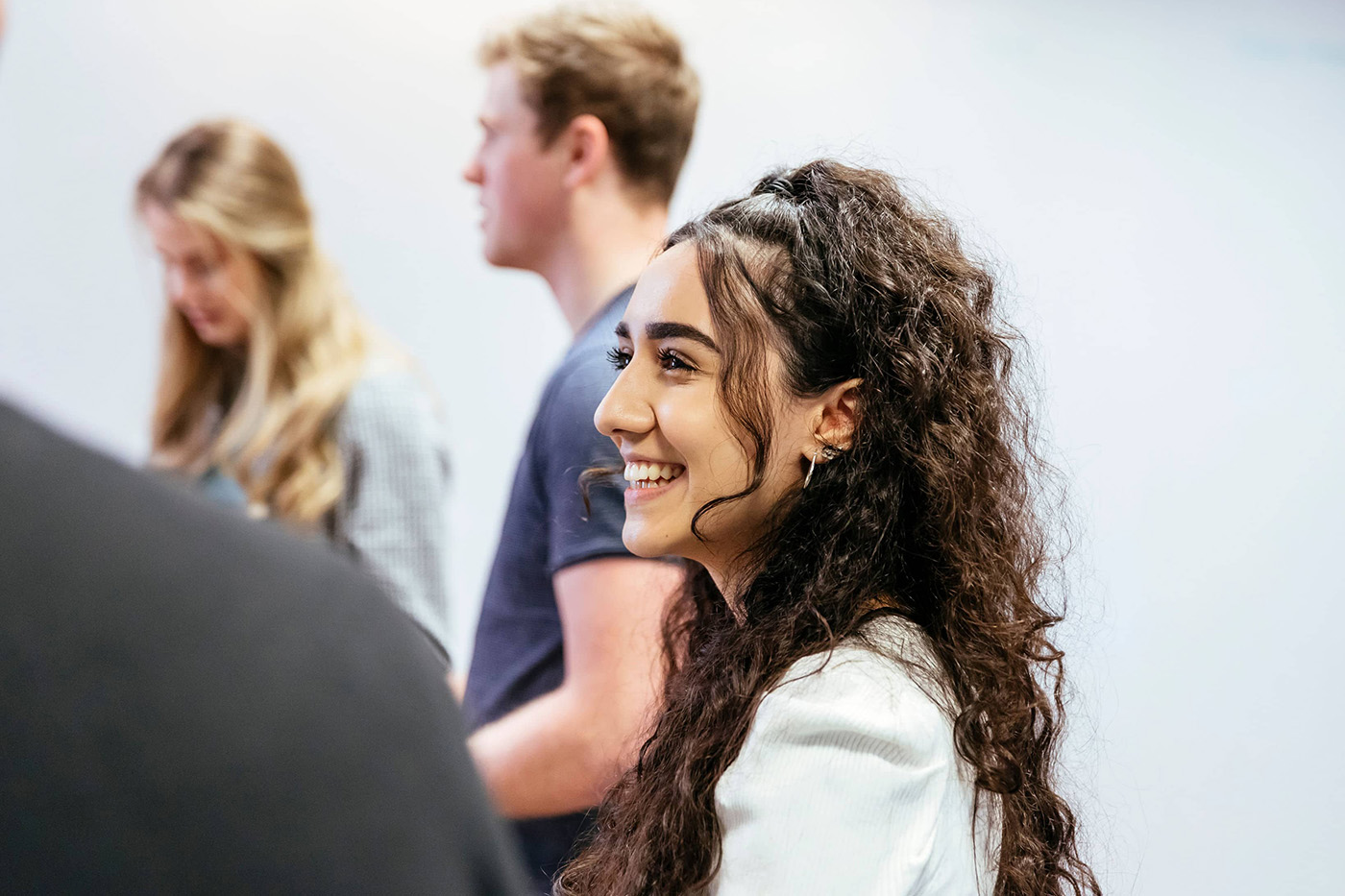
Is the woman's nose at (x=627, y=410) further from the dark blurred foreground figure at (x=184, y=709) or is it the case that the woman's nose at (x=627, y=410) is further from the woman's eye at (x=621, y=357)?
the dark blurred foreground figure at (x=184, y=709)

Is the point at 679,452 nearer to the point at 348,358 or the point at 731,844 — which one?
the point at 731,844

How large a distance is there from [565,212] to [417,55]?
5.69 ft

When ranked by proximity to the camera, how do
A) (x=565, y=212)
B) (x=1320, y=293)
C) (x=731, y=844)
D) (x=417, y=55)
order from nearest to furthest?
(x=731, y=844), (x=565, y=212), (x=1320, y=293), (x=417, y=55)

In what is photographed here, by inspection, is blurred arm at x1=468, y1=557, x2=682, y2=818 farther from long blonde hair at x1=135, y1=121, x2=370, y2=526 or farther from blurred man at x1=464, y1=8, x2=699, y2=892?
long blonde hair at x1=135, y1=121, x2=370, y2=526

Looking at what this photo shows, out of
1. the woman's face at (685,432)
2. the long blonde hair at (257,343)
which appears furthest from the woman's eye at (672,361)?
the long blonde hair at (257,343)

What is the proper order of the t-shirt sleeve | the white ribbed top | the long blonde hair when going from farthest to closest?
the long blonde hair, the t-shirt sleeve, the white ribbed top

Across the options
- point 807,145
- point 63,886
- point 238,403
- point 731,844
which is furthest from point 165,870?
point 807,145

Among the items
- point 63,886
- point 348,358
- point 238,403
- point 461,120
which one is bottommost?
point 238,403

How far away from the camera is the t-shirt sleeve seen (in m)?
1.39

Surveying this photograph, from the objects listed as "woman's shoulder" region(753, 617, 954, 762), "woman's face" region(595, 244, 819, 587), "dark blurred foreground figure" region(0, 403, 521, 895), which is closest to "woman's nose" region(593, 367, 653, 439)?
"woman's face" region(595, 244, 819, 587)

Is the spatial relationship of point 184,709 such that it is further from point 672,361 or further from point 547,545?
point 547,545

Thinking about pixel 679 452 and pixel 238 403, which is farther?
pixel 238 403

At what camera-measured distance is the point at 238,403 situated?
2314 millimetres

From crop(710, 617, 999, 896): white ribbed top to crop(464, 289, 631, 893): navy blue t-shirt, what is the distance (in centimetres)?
50
